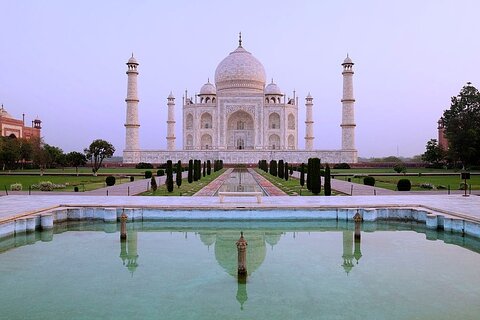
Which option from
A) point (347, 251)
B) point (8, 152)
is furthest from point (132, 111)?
point (347, 251)

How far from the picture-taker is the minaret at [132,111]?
34.6 metres

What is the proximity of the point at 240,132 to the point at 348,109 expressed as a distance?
1034 centimetres

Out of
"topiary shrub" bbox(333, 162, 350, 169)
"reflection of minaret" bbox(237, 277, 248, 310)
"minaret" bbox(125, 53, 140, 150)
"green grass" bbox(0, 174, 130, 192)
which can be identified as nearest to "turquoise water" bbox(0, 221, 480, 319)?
"reflection of minaret" bbox(237, 277, 248, 310)

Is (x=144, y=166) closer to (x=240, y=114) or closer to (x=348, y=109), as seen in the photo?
(x=240, y=114)

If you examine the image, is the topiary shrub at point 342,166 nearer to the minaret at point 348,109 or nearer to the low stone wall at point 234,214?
the minaret at point 348,109

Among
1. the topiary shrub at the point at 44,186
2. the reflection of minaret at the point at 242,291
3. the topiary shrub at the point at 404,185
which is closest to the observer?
the reflection of minaret at the point at 242,291

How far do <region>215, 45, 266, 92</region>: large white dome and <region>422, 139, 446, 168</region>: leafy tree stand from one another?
15.5 meters

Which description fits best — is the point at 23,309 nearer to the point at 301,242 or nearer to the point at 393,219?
the point at 301,242

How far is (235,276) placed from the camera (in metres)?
5.06

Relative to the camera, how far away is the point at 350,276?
514 cm

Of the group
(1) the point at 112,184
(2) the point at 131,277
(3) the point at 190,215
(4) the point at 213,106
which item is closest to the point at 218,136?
(4) the point at 213,106

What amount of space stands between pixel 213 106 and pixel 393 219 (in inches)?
1274

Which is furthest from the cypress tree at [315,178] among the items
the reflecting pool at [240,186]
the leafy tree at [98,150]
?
the leafy tree at [98,150]

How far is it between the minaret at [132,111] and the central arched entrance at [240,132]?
919 centimetres
